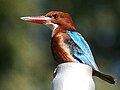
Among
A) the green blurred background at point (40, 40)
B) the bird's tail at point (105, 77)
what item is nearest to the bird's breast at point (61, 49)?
the bird's tail at point (105, 77)

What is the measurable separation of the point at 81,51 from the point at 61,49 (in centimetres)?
13

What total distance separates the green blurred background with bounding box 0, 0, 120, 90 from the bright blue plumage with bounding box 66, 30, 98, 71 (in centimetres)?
327

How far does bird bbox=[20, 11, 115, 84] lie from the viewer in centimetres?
417

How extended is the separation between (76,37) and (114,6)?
18.5 feet

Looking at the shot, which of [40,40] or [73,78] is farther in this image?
[40,40]

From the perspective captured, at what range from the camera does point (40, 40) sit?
30.2ft

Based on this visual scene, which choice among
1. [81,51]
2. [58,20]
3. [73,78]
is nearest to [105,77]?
[73,78]

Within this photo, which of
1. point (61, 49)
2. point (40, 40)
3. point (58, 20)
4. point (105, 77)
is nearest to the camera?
point (105, 77)

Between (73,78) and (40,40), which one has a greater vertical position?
(73,78)

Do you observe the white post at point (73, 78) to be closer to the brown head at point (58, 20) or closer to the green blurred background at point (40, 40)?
the brown head at point (58, 20)

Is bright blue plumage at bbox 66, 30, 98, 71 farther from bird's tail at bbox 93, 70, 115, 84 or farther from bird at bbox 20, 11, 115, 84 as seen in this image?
bird's tail at bbox 93, 70, 115, 84

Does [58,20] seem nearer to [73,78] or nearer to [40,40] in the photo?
[73,78]

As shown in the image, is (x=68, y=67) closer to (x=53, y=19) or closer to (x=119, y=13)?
(x=53, y=19)

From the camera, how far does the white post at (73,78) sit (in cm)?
338
